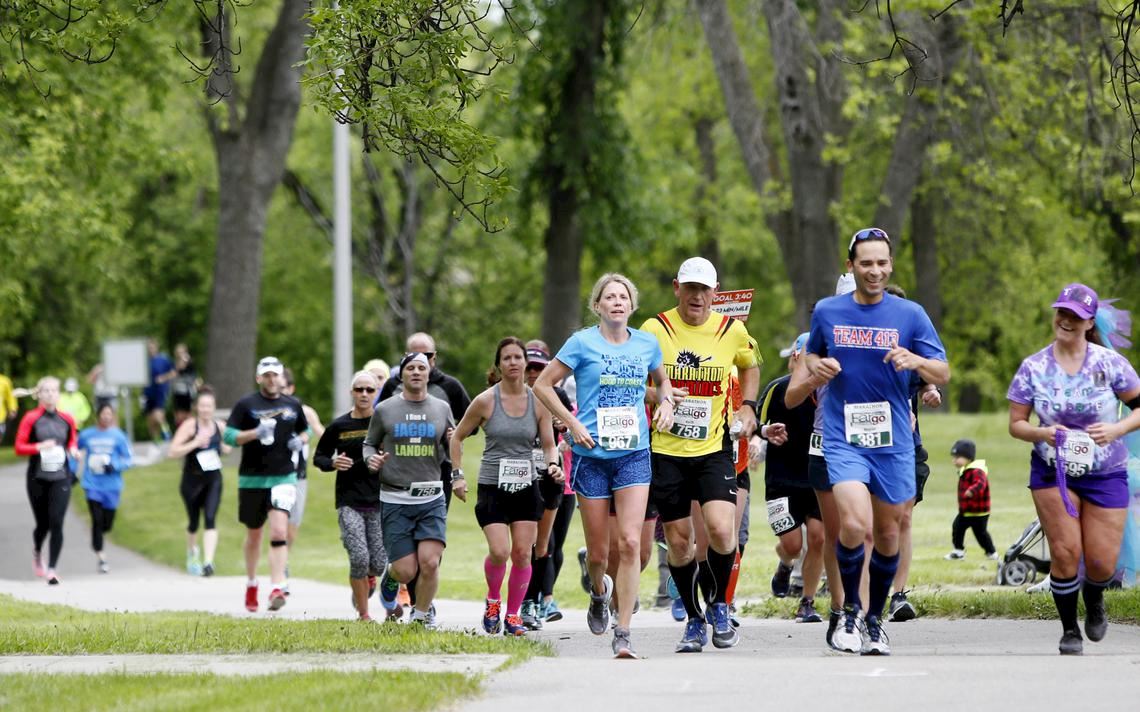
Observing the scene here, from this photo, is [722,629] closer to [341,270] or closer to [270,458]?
[270,458]

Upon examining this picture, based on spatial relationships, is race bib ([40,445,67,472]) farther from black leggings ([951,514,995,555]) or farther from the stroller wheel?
the stroller wheel

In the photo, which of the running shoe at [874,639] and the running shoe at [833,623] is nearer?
the running shoe at [874,639]

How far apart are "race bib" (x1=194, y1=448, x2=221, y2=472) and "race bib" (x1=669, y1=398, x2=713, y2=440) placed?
1050 cm

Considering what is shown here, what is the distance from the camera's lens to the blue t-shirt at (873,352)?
9.48 meters

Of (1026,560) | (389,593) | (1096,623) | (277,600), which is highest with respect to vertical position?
(1026,560)

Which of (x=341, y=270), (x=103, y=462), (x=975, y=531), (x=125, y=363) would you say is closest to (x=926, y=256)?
(x=125, y=363)

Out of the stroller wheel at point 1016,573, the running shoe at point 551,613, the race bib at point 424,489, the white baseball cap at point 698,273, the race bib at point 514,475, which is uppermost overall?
the white baseball cap at point 698,273

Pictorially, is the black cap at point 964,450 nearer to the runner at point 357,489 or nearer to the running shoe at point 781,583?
the running shoe at point 781,583

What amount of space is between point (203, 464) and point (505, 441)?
8.67 m

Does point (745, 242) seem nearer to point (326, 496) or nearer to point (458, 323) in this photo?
point (458, 323)

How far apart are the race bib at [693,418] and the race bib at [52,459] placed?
1161 cm

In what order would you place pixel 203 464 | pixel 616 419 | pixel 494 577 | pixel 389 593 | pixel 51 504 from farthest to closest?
1. pixel 51 504
2. pixel 203 464
3. pixel 389 593
4. pixel 494 577
5. pixel 616 419

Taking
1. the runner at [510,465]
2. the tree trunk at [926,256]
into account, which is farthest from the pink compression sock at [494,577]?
the tree trunk at [926,256]

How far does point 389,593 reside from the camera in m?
13.4
